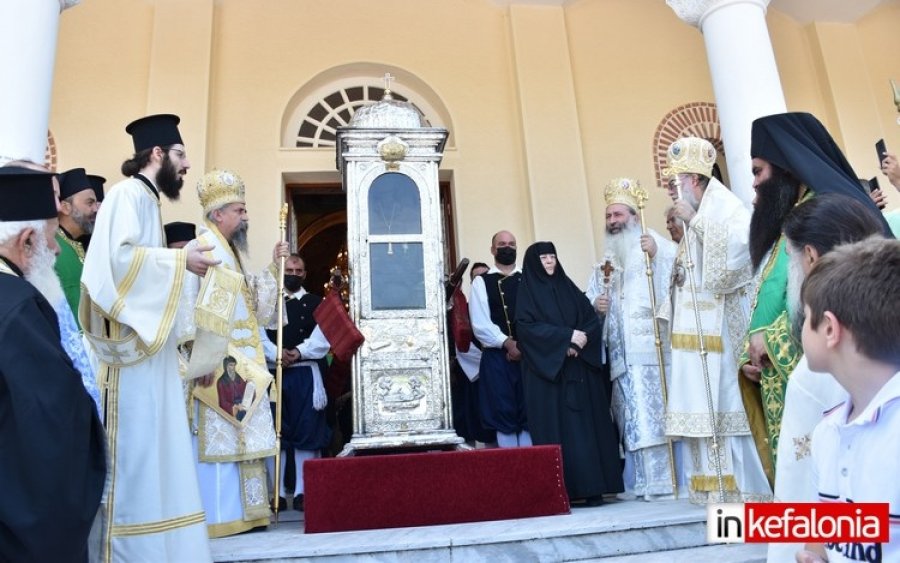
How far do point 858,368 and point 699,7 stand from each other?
17.8 feet

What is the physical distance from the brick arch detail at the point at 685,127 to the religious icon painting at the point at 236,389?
5102 mm

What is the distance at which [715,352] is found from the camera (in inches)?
165

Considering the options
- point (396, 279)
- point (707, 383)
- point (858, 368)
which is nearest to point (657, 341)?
point (707, 383)

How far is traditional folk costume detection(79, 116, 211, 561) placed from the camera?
9.32ft

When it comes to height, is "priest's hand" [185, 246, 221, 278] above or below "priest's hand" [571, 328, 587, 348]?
above

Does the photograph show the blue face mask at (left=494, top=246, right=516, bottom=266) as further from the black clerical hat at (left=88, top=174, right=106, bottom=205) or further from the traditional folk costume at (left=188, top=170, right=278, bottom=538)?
the black clerical hat at (left=88, top=174, right=106, bottom=205)

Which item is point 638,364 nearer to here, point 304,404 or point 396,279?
point 396,279

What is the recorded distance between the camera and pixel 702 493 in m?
4.17

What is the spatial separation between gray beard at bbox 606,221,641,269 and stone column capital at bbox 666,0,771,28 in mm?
2108

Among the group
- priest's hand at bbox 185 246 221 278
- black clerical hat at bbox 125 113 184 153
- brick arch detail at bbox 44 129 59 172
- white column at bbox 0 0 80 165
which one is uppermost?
brick arch detail at bbox 44 129 59 172

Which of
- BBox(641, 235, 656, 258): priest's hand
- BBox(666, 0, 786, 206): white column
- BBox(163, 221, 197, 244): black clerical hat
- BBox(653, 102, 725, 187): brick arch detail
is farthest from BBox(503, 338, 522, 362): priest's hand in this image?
BBox(653, 102, 725, 187): brick arch detail

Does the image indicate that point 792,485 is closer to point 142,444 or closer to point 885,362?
point 885,362

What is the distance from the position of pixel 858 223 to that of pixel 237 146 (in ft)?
19.7

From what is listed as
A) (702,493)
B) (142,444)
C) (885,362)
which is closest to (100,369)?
(142,444)
